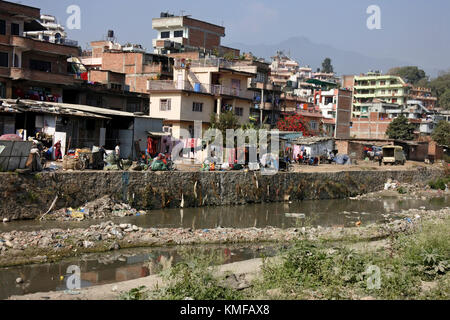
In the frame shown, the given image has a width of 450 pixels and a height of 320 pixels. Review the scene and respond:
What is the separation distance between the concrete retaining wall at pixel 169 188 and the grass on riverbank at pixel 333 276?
11.7 metres

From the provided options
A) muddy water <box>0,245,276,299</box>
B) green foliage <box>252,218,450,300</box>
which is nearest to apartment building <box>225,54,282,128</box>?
muddy water <box>0,245,276,299</box>

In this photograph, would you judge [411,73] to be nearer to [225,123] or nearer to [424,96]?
[424,96]

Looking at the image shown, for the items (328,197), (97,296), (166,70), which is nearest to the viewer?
(97,296)

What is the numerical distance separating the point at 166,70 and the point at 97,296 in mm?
38145

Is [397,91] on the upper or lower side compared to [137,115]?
upper

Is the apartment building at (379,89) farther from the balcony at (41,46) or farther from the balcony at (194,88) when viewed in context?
the balcony at (41,46)

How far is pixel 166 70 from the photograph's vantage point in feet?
160

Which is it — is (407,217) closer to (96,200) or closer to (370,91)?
(96,200)

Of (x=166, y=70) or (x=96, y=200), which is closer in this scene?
(x=96, y=200)

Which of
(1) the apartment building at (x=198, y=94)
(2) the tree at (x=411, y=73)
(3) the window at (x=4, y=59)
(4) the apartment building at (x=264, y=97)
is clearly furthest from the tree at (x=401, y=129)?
(2) the tree at (x=411, y=73)

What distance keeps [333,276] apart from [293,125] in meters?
38.2

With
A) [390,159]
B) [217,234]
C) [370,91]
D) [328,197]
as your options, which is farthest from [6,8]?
[370,91]

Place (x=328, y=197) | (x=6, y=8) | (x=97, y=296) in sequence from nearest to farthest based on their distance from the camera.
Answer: (x=97, y=296), (x=6, y=8), (x=328, y=197)

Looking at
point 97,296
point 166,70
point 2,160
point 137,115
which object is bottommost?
point 97,296
